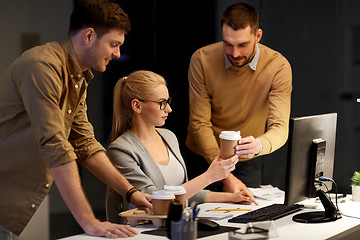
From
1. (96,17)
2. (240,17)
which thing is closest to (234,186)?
(240,17)

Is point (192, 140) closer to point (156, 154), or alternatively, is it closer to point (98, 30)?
point (156, 154)

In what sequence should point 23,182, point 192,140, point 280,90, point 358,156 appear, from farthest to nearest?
1. point 358,156
2. point 192,140
3. point 280,90
4. point 23,182

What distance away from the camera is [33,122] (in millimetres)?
2250

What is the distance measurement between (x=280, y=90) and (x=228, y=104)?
1.21 ft

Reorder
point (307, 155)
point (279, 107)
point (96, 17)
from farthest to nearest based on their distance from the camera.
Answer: point (279, 107), point (307, 155), point (96, 17)

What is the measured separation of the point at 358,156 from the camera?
5129 mm

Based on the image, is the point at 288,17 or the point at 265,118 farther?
the point at 288,17

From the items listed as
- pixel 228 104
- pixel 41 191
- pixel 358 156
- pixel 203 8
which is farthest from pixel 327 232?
pixel 203 8

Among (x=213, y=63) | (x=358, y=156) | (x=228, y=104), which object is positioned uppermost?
(x=213, y=63)

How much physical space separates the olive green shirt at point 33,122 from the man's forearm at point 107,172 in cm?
25

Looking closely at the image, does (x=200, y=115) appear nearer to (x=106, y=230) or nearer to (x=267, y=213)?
(x=267, y=213)

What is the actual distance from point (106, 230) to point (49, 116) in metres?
0.51

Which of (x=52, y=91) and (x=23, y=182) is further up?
(x=52, y=91)

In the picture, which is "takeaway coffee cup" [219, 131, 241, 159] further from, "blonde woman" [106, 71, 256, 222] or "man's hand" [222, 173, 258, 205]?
"man's hand" [222, 173, 258, 205]
